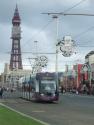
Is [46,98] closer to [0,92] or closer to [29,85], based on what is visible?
[29,85]

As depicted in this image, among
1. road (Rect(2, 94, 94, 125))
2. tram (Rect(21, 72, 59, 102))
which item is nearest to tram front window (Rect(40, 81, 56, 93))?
tram (Rect(21, 72, 59, 102))

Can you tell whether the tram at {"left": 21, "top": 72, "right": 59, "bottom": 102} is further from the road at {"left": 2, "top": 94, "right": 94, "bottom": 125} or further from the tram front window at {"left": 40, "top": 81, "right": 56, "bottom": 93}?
the road at {"left": 2, "top": 94, "right": 94, "bottom": 125}

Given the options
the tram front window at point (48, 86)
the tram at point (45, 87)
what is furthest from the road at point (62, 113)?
the tram front window at point (48, 86)

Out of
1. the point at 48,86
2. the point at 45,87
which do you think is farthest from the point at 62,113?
the point at 45,87

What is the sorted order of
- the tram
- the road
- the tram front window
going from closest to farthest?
the road
the tram
the tram front window

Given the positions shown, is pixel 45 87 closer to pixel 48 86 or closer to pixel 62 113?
pixel 48 86

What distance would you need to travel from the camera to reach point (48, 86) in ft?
202

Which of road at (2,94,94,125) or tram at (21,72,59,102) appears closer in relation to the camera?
road at (2,94,94,125)

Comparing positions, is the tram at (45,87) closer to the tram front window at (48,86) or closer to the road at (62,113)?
the tram front window at (48,86)

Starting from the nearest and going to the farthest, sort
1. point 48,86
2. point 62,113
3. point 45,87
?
1. point 62,113
2. point 48,86
3. point 45,87

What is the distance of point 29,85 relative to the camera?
67500 mm

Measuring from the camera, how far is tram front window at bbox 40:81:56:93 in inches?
2409

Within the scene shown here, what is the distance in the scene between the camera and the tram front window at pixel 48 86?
61.2m

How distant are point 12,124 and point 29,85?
136 feet
